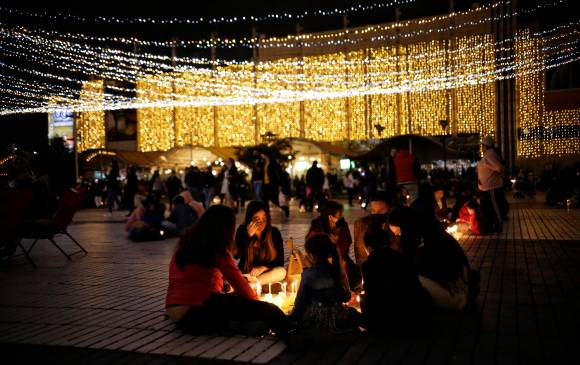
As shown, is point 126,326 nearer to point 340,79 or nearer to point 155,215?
point 155,215

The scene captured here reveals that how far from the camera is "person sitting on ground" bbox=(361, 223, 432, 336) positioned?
3861mm

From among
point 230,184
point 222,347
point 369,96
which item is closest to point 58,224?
point 222,347

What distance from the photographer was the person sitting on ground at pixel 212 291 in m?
4.05

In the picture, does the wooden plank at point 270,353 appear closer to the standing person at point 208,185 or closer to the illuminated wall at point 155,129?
the standing person at point 208,185

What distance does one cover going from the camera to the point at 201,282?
166 inches

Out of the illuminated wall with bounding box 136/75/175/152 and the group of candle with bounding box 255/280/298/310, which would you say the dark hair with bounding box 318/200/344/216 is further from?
the illuminated wall with bounding box 136/75/175/152

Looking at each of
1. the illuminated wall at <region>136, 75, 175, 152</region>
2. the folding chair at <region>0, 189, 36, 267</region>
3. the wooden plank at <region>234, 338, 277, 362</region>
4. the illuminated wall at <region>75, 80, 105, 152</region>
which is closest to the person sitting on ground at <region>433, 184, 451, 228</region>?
the folding chair at <region>0, 189, 36, 267</region>

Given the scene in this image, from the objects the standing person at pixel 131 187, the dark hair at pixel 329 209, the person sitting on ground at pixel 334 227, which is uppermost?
the standing person at pixel 131 187

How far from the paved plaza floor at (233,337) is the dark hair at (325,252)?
486 millimetres

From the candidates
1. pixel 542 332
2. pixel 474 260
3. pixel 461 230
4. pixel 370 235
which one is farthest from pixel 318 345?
pixel 461 230

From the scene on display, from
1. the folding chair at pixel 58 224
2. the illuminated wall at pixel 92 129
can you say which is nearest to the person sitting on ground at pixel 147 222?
the folding chair at pixel 58 224

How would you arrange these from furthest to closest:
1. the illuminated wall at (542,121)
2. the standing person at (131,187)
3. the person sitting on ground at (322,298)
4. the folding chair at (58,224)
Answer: the illuminated wall at (542,121)
the standing person at (131,187)
the folding chair at (58,224)
the person sitting on ground at (322,298)

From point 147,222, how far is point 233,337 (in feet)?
24.5

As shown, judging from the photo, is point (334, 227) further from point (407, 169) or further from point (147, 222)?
point (147, 222)
